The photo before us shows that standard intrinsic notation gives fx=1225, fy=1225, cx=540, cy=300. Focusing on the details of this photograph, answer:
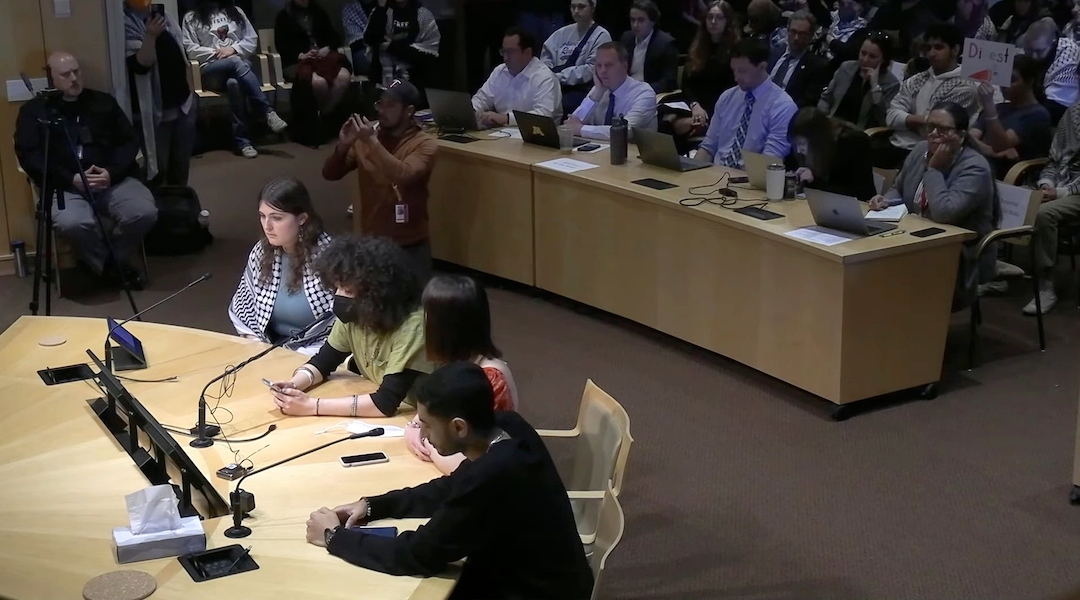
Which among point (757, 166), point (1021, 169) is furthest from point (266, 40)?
point (1021, 169)

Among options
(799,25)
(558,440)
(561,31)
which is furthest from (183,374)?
(561,31)

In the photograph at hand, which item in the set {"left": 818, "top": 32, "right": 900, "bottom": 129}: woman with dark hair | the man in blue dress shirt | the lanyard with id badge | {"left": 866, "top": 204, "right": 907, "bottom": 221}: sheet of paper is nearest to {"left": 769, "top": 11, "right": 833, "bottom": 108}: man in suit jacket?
{"left": 818, "top": 32, "right": 900, "bottom": 129}: woman with dark hair

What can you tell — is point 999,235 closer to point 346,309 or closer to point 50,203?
point 346,309

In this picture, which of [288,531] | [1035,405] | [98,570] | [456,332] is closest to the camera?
[98,570]

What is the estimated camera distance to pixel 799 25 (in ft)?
24.6

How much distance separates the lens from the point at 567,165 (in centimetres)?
621

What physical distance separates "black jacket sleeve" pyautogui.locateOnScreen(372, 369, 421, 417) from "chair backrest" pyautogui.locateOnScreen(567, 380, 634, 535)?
50 centimetres

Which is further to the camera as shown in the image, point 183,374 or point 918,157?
point 918,157

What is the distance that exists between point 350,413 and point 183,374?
2.15 ft

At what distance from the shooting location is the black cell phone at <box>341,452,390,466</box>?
123 inches

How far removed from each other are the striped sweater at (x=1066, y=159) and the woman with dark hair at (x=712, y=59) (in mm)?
2429

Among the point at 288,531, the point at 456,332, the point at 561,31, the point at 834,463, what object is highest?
the point at 561,31

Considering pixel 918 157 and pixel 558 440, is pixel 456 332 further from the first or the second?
pixel 918 157

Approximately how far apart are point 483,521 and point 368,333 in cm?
119
